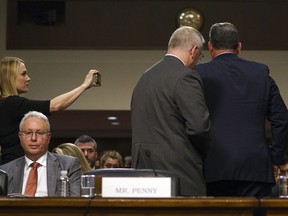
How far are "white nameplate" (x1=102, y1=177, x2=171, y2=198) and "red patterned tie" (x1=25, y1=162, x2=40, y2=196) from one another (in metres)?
1.48

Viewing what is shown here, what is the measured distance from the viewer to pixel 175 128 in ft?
13.1

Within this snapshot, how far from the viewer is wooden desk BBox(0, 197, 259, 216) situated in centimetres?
295

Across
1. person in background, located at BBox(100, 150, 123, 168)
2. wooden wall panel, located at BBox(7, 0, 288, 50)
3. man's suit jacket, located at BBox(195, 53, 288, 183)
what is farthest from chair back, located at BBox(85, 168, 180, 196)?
Answer: wooden wall panel, located at BBox(7, 0, 288, 50)

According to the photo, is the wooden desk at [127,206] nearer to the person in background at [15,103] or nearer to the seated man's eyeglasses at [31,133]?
the seated man's eyeglasses at [31,133]

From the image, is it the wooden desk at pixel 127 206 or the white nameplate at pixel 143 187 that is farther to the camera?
the white nameplate at pixel 143 187

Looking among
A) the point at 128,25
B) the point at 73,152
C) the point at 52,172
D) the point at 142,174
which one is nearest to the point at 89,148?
the point at 73,152

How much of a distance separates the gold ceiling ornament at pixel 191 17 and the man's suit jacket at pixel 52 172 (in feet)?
21.7

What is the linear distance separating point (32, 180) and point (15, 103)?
1.61 feet

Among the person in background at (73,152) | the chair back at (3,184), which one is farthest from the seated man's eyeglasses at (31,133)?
the person in background at (73,152)

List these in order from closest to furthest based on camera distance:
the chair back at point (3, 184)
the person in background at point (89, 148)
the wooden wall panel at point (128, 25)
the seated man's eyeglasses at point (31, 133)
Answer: the chair back at point (3, 184) < the seated man's eyeglasses at point (31, 133) < the person in background at point (89, 148) < the wooden wall panel at point (128, 25)

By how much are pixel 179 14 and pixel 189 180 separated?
24.1 ft

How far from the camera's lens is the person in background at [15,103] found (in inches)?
187

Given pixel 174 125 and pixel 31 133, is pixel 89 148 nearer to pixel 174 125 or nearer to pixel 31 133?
pixel 31 133

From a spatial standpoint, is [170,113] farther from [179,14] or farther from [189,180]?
[179,14]
